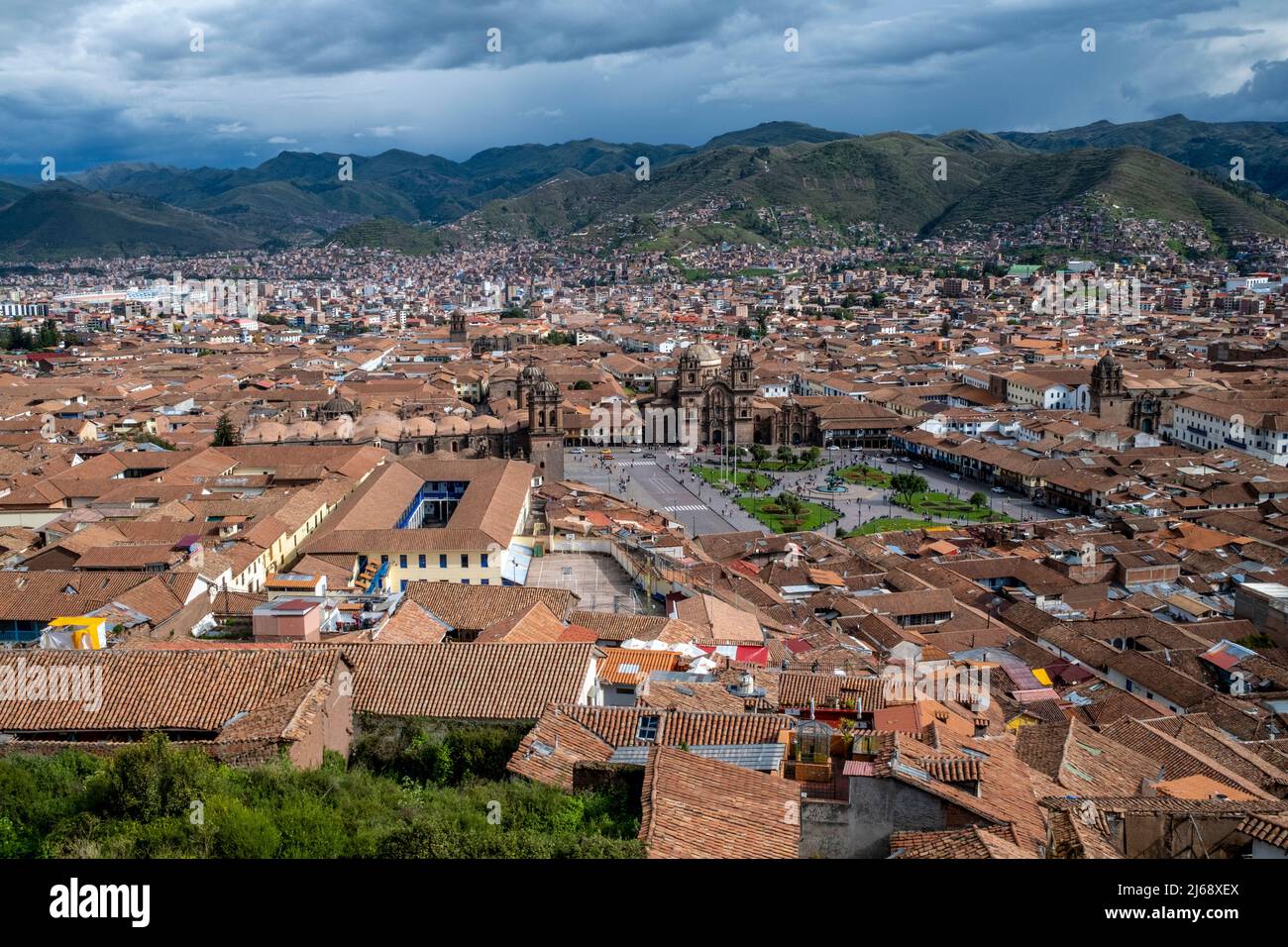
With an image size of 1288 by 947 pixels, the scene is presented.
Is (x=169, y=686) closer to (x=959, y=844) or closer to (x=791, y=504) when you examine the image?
(x=959, y=844)

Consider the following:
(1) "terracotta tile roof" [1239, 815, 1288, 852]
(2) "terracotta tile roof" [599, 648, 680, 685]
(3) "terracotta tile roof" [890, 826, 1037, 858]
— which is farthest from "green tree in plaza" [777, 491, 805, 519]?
(3) "terracotta tile roof" [890, 826, 1037, 858]

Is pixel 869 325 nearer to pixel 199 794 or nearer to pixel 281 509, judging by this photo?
pixel 281 509

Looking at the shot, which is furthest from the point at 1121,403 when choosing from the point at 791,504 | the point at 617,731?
the point at 617,731

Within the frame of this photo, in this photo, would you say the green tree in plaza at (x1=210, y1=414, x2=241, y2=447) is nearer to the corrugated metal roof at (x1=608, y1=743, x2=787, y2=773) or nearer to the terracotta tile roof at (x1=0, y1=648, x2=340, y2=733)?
the terracotta tile roof at (x1=0, y1=648, x2=340, y2=733)

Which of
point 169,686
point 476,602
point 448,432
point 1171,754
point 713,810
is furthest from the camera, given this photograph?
point 448,432

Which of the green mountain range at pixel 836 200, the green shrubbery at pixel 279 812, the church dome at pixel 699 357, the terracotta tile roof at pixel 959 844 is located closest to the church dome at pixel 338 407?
the church dome at pixel 699 357

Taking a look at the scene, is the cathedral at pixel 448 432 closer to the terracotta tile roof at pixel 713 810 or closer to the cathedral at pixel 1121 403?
the cathedral at pixel 1121 403
